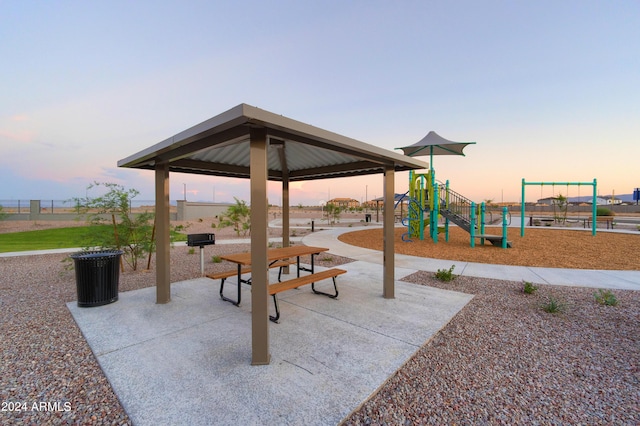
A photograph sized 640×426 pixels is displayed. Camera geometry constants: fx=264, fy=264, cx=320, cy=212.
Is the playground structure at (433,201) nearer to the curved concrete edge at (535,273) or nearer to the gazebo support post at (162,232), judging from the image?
the curved concrete edge at (535,273)

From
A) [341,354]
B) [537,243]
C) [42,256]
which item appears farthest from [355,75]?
[42,256]

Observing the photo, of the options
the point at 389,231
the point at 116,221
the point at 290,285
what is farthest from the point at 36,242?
the point at 389,231

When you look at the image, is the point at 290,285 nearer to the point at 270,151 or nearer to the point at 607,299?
the point at 270,151

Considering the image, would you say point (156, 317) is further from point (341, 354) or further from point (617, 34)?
point (617, 34)

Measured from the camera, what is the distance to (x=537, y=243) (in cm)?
1198

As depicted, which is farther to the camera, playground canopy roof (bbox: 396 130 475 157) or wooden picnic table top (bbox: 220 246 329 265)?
playground canopy roof (bbox: 396 130 475 157)

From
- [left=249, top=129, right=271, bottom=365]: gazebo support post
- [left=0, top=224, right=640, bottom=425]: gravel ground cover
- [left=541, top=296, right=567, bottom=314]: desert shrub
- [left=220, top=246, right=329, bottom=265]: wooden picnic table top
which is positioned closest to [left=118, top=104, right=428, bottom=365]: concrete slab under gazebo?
[left=249, top=129, right=271, bottom=365]: gazebo support post

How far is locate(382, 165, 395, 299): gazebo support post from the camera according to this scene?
479 cm

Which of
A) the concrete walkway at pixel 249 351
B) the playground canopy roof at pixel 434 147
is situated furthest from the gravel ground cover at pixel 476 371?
the playground canopy roof at pixel 434 147

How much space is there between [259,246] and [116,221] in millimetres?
6087

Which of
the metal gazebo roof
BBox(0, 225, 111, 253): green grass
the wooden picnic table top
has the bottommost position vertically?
BBox(0, 225, 111, 253): green grass

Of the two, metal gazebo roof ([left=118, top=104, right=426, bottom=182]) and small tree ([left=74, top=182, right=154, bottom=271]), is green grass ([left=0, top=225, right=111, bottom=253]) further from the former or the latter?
metal gazebo roof ([left=118, top=104, right=426, bottom=182])

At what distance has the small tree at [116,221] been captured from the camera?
20.8ft

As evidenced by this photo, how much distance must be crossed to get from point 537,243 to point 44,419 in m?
15.6
